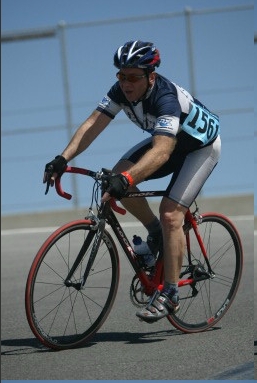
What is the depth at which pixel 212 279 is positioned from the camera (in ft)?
28.5

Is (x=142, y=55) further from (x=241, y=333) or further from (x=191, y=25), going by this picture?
(x=191, y=25)

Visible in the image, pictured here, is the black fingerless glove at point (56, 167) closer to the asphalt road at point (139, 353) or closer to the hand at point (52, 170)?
the hand at point (52, 170)

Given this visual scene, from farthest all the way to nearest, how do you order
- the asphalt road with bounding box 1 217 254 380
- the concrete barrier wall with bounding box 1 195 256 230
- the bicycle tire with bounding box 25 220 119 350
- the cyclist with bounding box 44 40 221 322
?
the concrete barrier wall with bounding box 1 195 256 230, the bicycle tire with bounding box 25 220 119 350, the cyclist with bounding box 44 40 221 322, the asphalt road with bounding box 1 217 254 380

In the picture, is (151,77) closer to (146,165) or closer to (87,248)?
(146,165)

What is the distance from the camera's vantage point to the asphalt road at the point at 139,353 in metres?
7.26

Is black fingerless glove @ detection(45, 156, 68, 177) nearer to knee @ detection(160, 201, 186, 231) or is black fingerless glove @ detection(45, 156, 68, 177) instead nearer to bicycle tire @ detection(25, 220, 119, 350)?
bicycle tire @ detection(25, 220, 119, 350)

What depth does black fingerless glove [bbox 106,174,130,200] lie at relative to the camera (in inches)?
287

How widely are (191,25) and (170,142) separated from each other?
1178 cm

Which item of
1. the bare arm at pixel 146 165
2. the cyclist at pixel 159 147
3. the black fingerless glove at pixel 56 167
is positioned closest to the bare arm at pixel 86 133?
the cyclist at pixel 159 147

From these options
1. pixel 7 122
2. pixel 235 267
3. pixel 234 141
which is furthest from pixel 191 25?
pixel 235 267

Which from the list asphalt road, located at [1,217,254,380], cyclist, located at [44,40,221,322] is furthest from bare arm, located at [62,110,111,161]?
asphalt road, located at [1,217,254,380]

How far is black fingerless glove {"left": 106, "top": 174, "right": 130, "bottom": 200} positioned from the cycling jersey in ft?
1.11

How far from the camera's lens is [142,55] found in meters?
7.46

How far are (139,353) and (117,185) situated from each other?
1095mm
